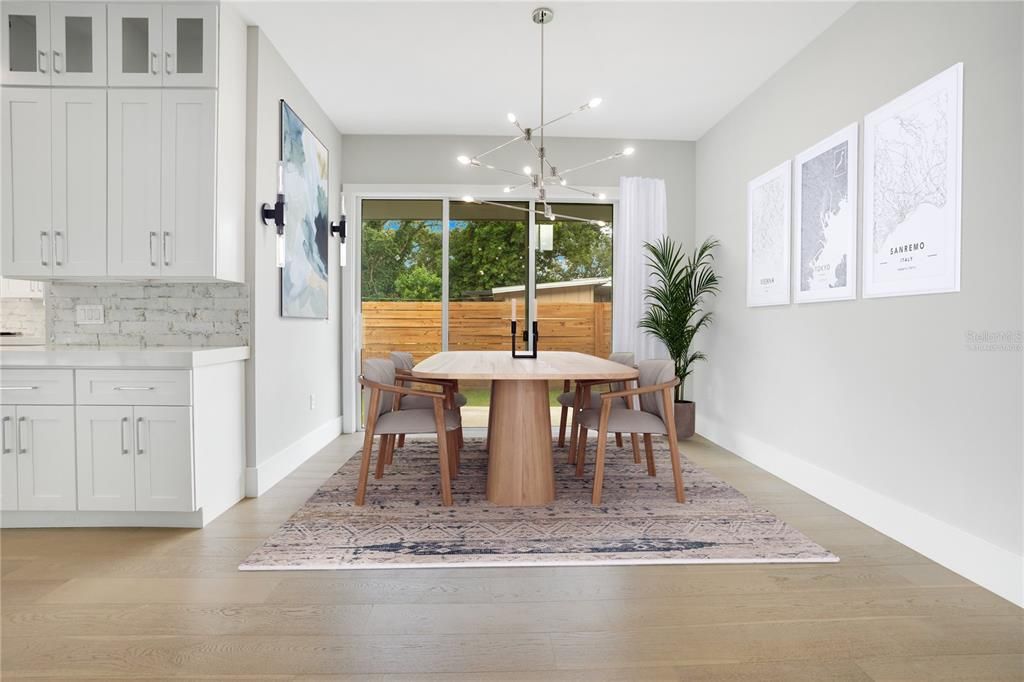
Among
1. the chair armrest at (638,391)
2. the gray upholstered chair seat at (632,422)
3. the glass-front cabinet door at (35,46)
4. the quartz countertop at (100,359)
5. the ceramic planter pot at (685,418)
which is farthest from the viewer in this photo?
the ceramic planter pot at (685,418)

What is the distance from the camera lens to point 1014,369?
7.07 feet

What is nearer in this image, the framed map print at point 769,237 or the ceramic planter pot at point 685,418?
the framed map print at point 769,237

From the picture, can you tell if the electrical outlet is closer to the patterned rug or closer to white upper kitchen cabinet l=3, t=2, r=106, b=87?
white upper kitchen cabinet l=3, t=2, r=106, b=87

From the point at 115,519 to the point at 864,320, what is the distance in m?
3.95

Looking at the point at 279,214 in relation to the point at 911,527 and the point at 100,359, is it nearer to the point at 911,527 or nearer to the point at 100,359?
the point at 100,359

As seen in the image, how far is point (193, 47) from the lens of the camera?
304cm

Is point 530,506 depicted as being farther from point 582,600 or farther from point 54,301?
point 54,301

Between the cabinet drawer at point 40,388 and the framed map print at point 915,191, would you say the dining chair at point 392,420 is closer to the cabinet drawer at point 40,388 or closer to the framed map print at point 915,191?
the cabinet drawer at point 40,388

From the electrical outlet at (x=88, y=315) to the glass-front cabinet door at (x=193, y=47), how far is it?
4.37ft

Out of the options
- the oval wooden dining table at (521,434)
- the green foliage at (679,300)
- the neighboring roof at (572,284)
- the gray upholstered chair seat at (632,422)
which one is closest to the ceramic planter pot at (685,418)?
the green foliage at (679,300)

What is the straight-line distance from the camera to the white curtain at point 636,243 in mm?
5328

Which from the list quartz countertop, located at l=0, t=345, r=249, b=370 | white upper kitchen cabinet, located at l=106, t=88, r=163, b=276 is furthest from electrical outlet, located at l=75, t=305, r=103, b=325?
quartz countertop, located at l=0, t=345, r=249, b=370

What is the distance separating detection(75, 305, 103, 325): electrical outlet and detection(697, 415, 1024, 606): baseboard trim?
4.28 metres

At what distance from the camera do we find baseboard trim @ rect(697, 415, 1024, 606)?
2.16 metres
